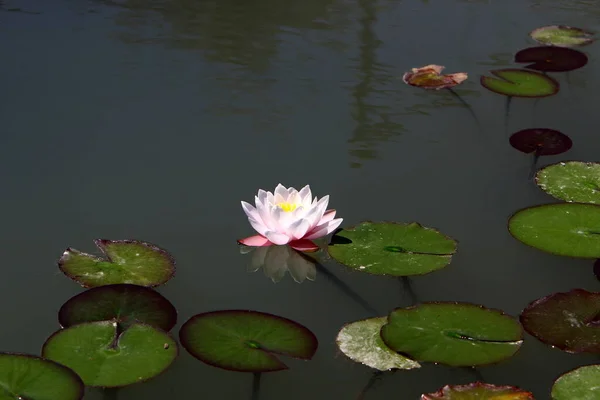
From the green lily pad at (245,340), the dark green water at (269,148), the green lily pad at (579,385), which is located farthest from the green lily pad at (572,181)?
the green lily pad at (245,340)

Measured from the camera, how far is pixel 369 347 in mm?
1566

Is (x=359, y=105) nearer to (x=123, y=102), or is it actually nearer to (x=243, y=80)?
(x=243, y=80)

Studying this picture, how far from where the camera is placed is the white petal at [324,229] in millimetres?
1893

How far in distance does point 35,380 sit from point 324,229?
31.0 inches

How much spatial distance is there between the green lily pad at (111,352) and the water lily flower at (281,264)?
0.38 m

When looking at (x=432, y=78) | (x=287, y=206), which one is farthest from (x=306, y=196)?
(x=432, y=78)

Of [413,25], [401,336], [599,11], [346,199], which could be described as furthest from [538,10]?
[401,336]

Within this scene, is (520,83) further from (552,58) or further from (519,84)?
(552,58)

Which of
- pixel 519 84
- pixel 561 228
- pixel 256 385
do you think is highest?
pixel 519 84

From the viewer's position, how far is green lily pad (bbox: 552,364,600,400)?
1.42 meters

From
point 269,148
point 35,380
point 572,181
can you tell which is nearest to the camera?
point 35,380

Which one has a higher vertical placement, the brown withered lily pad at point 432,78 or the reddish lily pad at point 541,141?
the brown withered lily pad at point 432,78

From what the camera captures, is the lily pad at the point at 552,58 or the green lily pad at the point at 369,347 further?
the lily pad at the point at 552,58

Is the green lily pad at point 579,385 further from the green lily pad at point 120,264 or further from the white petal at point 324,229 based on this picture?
the green lily pad at point 120,264
